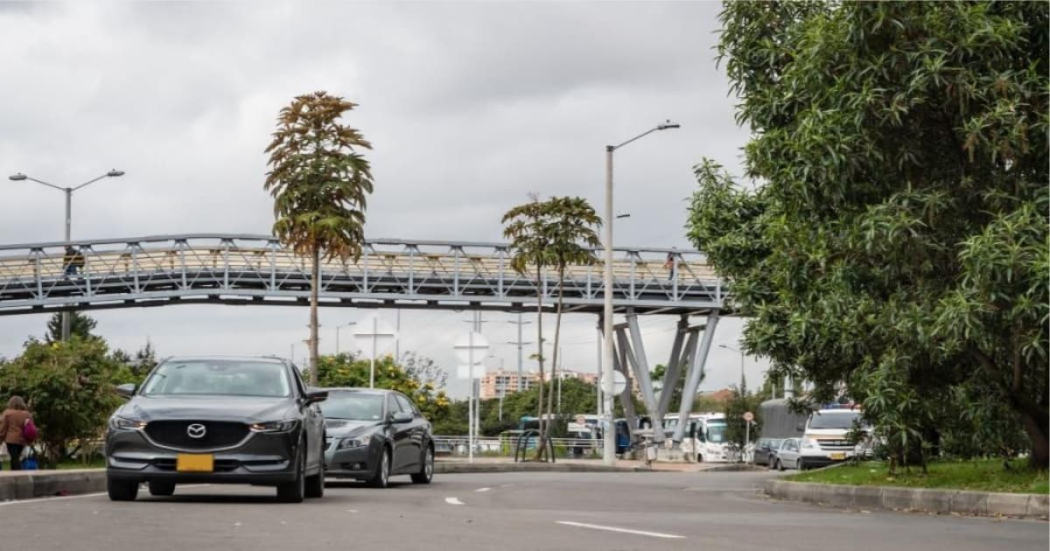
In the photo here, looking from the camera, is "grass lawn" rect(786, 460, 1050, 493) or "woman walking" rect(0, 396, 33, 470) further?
"woman walking" rect(0, 396, 33, 470)

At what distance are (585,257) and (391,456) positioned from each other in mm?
26646

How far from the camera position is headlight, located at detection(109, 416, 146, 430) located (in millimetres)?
15836

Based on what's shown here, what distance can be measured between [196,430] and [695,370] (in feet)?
175

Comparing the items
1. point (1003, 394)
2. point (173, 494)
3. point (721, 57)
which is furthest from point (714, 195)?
point (173, 494)

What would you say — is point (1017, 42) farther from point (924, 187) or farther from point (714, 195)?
point (714, 195)

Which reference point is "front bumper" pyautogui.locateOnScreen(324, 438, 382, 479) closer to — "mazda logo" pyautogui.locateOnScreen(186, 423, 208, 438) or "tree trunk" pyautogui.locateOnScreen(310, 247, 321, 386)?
"mazda logo" pyautogui.locateOnScreen(186, 423, 208, 438)

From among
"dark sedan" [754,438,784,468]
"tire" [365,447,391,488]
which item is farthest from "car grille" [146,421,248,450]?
"dark sedan" [754,438,784,468]

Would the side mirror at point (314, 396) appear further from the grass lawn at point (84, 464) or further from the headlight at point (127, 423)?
the grass lawn at point (84, 464)

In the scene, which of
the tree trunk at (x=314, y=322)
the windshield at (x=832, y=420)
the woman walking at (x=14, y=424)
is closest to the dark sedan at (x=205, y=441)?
the woman walking at (x=14, y=424)

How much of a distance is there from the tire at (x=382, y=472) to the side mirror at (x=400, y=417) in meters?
0.47

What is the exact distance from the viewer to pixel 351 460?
21.9m

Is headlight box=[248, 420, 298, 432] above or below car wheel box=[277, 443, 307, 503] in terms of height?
above

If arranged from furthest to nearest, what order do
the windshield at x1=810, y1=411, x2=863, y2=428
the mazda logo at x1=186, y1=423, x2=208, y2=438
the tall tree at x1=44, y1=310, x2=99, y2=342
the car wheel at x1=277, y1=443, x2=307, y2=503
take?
the tall tree at x1=44, y1=310, x2=99, y2=342, the windshield at x1=810, y1=411, x2=863, y2=428, the car wheel at x1=277, y1=443, x2=307, y2=503, the mazda logo at x1=186, y1=423, x2=208, y2=438

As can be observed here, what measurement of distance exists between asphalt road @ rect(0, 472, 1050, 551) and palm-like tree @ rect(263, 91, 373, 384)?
57.0 feet
